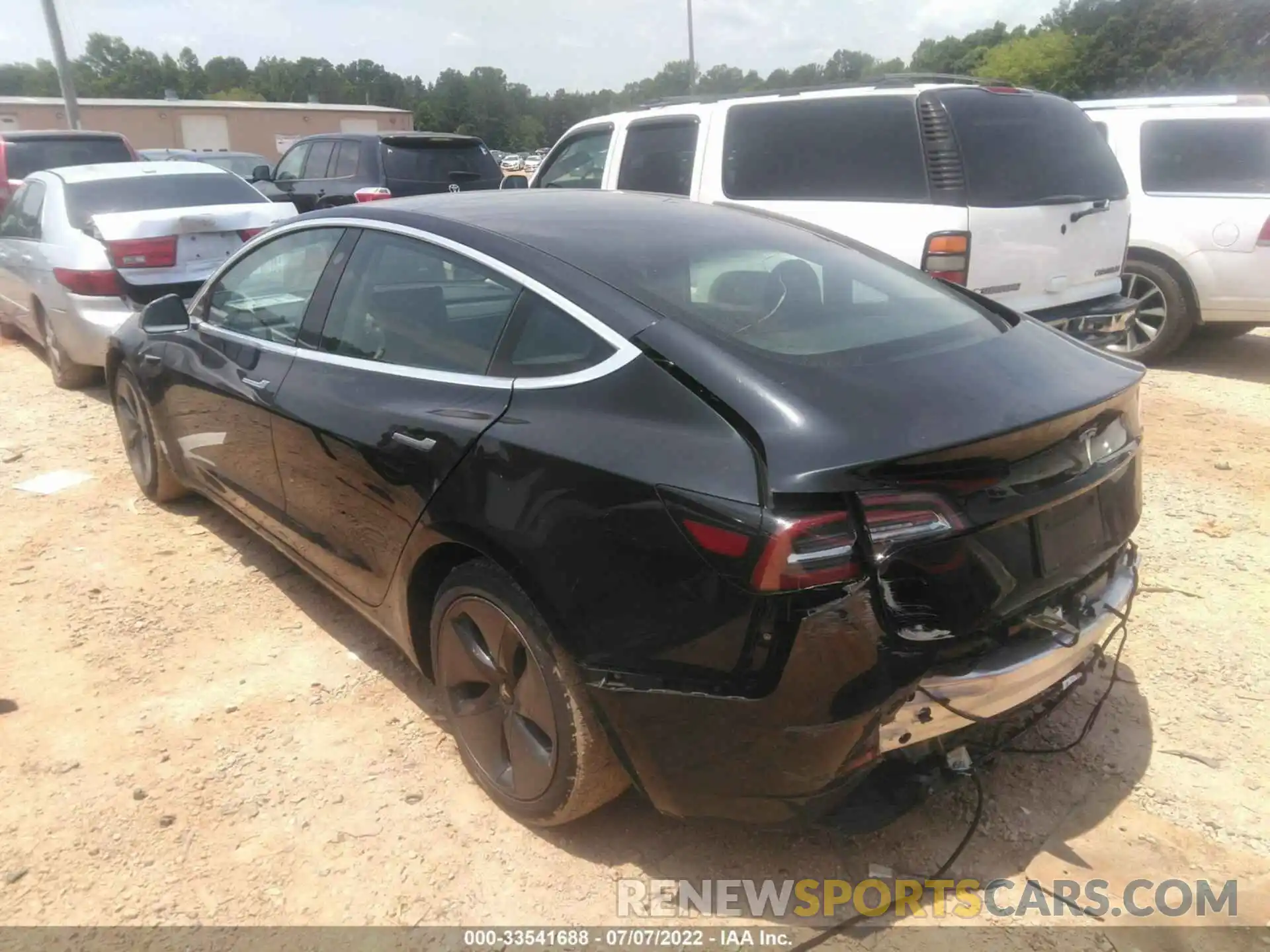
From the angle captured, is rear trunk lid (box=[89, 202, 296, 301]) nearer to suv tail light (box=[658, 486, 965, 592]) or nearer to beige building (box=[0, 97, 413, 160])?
suv tail light (box=[658, 486, 965, 592])

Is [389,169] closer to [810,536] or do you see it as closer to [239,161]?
[239,161]

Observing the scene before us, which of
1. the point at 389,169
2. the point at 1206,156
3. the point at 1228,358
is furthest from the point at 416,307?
the point at 389,169

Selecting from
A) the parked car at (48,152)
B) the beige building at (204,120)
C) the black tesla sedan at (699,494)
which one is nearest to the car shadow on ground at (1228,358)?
the black tesla sedan at (699,494)

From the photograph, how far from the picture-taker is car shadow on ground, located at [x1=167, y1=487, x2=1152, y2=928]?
2.46 metres

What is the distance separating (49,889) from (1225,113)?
330 inches

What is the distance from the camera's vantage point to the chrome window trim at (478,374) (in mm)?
2307

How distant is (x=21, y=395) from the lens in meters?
7.03

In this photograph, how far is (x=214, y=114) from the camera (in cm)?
4050

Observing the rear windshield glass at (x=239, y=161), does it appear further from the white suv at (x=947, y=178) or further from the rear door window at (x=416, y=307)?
the rear door window at (x=416, y=307)

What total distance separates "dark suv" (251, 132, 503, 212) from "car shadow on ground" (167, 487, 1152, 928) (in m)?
9.09

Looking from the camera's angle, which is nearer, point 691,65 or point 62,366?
point 62,366

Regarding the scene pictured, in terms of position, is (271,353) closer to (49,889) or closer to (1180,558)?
(49,889)

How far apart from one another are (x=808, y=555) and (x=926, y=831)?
1.14 metres

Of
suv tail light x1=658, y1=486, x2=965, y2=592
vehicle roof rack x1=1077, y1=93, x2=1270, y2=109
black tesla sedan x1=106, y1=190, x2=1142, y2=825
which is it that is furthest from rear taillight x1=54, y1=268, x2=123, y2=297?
vehicle roof rack x1=1077, y1=93, x2=1270, y2=109
